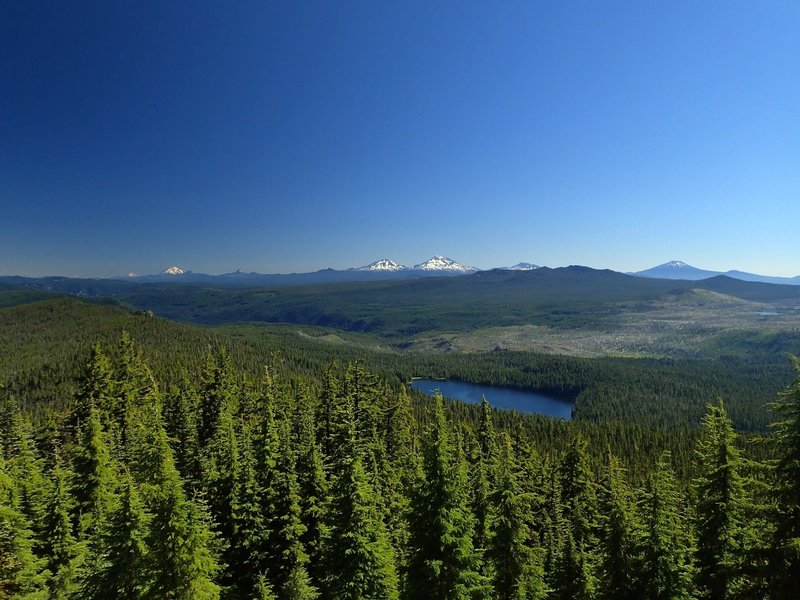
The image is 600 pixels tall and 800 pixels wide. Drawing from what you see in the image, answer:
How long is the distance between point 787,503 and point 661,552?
757cm

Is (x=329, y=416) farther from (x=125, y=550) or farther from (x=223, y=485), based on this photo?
(x=125, y=550)

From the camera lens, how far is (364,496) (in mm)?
24016

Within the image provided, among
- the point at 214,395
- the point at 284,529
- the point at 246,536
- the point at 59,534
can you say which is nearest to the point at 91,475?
the point at 59,534

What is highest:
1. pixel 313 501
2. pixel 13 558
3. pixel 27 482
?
pixel 13 558

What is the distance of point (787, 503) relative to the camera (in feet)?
58.2

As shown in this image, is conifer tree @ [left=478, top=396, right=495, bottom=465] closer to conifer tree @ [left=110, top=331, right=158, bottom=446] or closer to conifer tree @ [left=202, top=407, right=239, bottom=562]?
conifer tree @ [left=202, top=407, right=239, bottom=562]

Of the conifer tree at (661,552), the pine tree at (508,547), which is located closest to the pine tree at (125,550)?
the pine tree at (508,547)

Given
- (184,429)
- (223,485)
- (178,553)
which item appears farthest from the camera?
(184,429)

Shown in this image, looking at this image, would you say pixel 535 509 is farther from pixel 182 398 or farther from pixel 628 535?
pixel 182 398

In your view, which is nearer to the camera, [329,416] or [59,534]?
[59,534]

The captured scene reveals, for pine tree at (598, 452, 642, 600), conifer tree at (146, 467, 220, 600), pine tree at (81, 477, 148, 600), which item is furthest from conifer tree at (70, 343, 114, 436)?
pine tree at (598, 452, 642, 600)

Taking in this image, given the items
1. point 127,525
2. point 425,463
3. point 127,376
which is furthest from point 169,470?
point 127,376

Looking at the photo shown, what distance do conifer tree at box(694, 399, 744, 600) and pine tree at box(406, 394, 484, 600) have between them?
11.2 m

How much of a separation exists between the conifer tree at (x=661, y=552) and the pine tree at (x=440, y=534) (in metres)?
8.80
